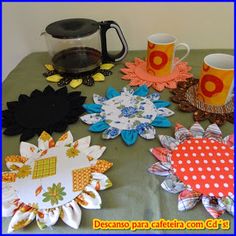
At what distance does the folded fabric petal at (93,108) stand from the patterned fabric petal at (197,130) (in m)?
0.22

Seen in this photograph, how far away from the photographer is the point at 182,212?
0.39 meters

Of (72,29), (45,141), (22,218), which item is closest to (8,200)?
(22,218)

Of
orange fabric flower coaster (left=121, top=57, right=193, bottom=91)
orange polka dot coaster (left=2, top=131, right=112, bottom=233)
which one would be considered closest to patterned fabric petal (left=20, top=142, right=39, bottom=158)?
orange polka dot coaster (left=2, top=131, right=112, bottom=233)

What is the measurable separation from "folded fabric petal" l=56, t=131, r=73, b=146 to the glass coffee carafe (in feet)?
0.82

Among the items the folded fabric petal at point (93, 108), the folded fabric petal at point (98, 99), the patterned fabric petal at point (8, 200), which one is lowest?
the patterned fabric petal at point (8, 200)

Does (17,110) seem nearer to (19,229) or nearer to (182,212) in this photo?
(19,229)

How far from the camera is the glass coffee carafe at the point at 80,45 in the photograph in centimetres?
64

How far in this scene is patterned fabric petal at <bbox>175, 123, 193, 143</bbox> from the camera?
19.5 inches

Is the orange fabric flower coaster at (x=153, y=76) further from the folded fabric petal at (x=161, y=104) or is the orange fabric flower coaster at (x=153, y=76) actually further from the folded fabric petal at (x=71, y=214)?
the folded fabric petal at (x=71, y=214)

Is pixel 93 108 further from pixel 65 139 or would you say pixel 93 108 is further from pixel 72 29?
pixel 72 29

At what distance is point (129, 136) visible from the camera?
51cm

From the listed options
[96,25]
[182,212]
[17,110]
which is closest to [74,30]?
[96,25]

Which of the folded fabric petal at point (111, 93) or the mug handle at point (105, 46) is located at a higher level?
the mug handle at point (105, 46)

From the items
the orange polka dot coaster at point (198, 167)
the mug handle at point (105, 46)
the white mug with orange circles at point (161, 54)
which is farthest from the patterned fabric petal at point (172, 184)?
the mug handle at point (105, 46)
